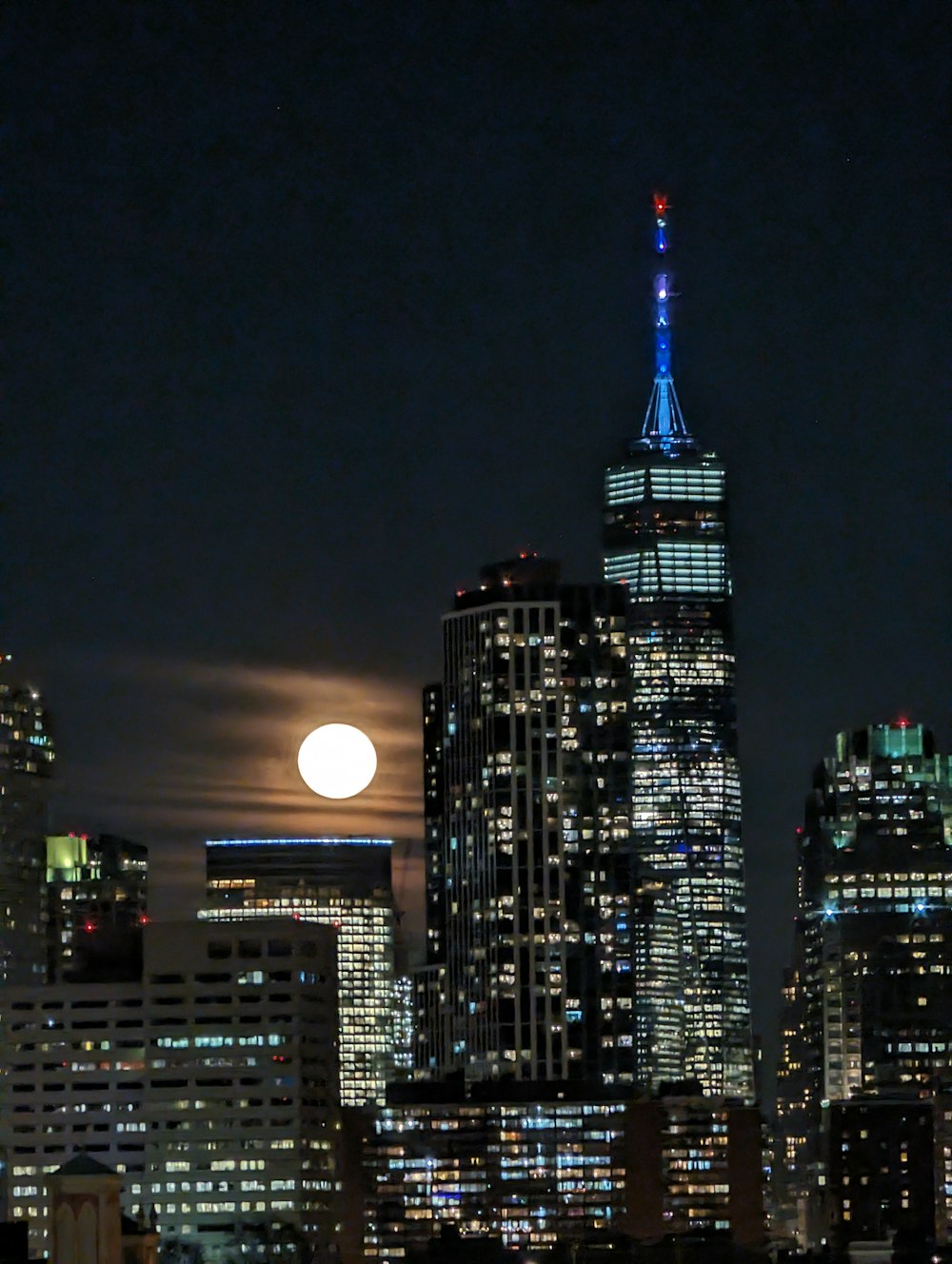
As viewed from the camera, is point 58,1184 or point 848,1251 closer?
point 58,1184

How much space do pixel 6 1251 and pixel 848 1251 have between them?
6329cm

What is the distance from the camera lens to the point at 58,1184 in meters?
122

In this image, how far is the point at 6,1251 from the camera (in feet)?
406

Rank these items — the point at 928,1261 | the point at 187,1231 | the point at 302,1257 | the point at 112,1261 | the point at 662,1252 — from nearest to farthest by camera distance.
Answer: the point at 112,1261 < the point at 928,1261 < the point at 662,1252 < the point at 302,1257 < the point at 187,1231

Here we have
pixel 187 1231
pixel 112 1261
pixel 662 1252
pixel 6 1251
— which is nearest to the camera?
pixel 112 1261

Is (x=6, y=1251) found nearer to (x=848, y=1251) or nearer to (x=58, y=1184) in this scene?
(x=58, y=1184)

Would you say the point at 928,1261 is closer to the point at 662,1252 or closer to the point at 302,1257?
the point at 662,1252

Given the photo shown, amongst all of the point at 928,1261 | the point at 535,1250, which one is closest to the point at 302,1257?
the point at 535,1250

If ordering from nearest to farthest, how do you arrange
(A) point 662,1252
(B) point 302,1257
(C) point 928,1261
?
(C) point 928,1261, (A) point 662,1252, (B) point 302,1257

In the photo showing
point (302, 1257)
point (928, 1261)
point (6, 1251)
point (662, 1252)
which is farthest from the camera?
point (302, 1257)

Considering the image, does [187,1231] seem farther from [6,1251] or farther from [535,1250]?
[6,1251]

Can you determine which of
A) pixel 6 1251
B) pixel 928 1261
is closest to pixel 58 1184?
pixel 6 1251

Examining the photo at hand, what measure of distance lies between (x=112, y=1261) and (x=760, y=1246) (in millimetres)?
85859

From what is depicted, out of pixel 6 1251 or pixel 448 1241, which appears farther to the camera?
pixel 448 1241
